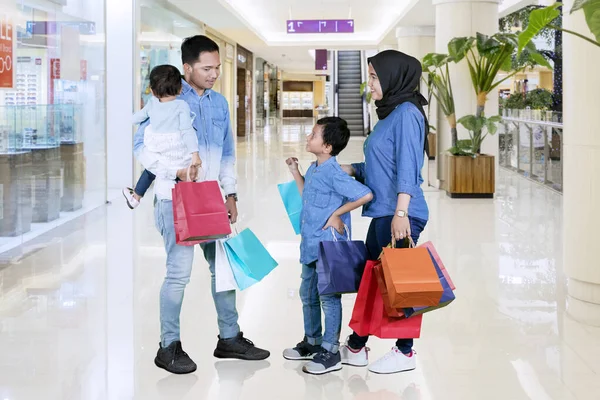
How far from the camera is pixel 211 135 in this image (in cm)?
375

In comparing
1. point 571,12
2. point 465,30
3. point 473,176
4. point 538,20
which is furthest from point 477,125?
point 571,12

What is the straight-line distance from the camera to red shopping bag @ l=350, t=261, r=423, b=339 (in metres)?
3.55

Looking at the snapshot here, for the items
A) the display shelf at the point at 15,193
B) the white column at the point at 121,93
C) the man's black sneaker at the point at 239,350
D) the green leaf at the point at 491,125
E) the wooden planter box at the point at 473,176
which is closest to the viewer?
the man's black sneaker at the point at 239,350

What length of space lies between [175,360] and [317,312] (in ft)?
2.25

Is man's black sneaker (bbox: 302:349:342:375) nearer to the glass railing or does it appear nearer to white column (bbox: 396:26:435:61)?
the glass railing

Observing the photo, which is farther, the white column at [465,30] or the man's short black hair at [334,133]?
the white column at [465,30]

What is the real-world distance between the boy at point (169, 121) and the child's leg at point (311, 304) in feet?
2.37

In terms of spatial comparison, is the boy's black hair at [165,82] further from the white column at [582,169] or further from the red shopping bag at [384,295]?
the white column at [582,169]

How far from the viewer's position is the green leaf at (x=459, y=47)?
1072cm

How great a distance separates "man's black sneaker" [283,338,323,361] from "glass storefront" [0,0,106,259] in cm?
393

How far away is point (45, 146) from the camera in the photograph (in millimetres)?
8320

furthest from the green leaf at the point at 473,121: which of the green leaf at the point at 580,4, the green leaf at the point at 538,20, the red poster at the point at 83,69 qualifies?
the green leaf at the point at 580,4

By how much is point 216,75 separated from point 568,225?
2557 mm

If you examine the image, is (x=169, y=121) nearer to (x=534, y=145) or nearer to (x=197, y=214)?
(x=197, y=214)
